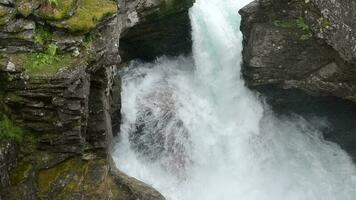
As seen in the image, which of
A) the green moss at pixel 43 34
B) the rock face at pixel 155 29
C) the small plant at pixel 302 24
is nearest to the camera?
the green moss at pixel 43 34

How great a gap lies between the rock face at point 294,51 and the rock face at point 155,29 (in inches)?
100

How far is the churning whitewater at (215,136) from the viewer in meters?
18.9

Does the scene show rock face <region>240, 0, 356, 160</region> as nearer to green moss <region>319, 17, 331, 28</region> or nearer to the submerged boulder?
green moss <region>319, 17, 331, 28</region>

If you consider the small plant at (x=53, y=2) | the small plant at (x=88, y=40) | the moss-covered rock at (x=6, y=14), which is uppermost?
the small plant at (x=53, y=2)

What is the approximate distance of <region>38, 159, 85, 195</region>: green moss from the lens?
14258 millimetres

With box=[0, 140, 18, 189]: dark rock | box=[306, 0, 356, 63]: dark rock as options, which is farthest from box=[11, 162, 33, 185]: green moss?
box=[306, 0, 356, 63]: dark rock

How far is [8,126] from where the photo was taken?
45.1 ft

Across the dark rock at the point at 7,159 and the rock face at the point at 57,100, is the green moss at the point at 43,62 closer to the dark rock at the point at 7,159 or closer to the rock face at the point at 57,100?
the rock face at the point at 57,100

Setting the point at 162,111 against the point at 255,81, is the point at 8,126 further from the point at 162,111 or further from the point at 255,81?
the point at 255,81

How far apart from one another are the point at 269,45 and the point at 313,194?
5.95 metres

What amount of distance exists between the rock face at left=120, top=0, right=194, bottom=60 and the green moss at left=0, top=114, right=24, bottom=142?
5.68 metres

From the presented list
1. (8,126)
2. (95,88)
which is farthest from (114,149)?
(8,126)

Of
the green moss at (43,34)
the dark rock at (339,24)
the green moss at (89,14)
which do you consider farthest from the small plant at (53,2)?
the dark rock at (339,24)

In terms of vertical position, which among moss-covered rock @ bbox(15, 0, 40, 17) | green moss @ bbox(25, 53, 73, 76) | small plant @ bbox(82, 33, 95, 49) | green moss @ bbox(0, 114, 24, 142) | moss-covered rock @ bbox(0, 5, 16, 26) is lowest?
green moss @ bbox(0, 114, 24, 142)
